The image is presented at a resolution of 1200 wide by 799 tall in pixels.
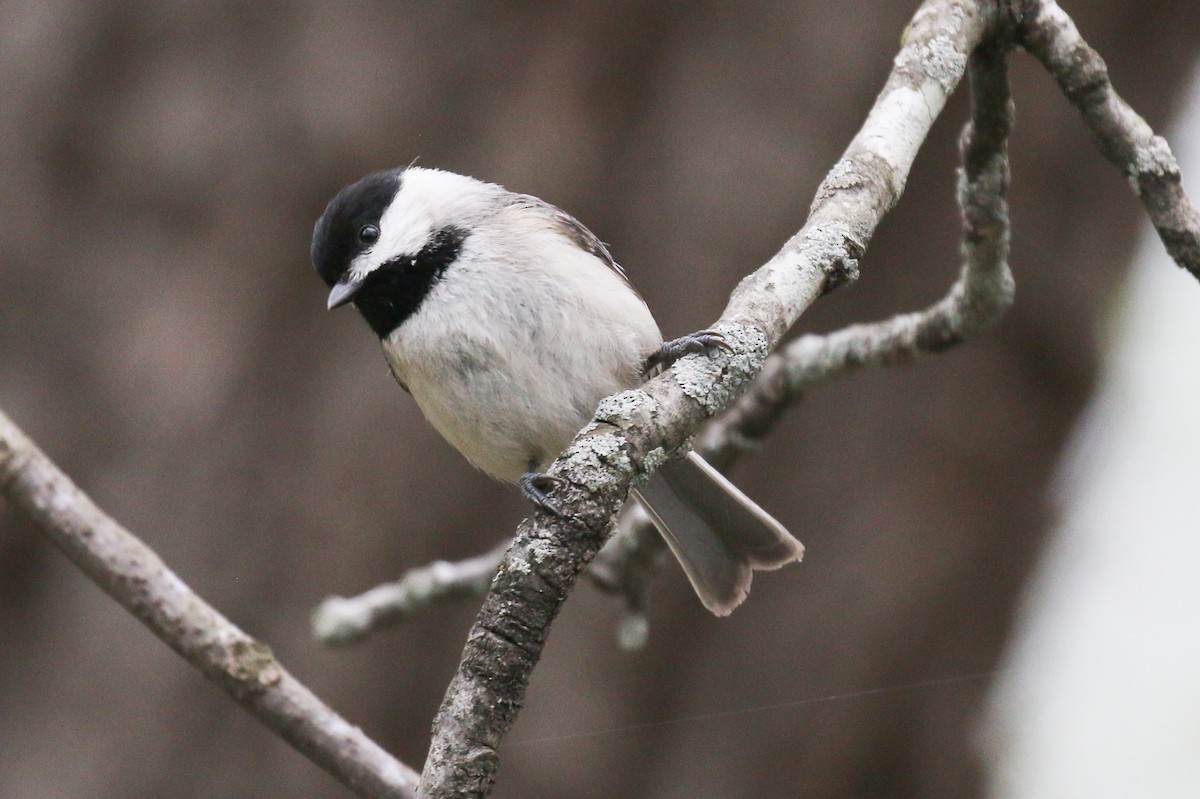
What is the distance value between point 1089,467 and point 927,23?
5.49ft

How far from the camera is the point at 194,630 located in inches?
84.7

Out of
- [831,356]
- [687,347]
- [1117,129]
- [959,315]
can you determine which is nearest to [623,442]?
[687,347]

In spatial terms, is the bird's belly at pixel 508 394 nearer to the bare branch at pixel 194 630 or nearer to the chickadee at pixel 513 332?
the chickadee at pixel 513 332

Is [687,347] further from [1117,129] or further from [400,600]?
[400,600]

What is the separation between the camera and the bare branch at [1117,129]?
1649mm

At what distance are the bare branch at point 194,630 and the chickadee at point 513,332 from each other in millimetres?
622

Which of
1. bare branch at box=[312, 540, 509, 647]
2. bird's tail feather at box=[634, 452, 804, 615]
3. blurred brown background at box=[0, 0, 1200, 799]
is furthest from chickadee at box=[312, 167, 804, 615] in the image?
blurred brown background at box=[0, 0, 1200, 799]

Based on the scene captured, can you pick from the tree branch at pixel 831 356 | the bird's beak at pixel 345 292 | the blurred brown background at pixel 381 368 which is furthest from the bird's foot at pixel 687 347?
the blurred brown background at pixel 381 368

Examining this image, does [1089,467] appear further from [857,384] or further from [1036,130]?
[1036,130]

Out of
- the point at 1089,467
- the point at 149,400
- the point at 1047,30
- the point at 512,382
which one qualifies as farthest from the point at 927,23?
the point at 149,400

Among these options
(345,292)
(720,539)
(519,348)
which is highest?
(345,292)

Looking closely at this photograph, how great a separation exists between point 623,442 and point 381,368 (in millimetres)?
1983

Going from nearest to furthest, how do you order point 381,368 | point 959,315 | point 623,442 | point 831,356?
point 623,442, point 959,315, point 831,356, point 381,368

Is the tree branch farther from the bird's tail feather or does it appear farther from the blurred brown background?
the blurred brown background
